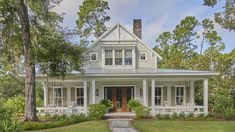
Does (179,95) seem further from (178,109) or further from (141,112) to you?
(141,112)

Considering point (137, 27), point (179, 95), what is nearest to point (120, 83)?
point (179, 95)

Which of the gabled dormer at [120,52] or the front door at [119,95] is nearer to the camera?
the front door at [119,95]

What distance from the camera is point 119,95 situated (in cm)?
3219

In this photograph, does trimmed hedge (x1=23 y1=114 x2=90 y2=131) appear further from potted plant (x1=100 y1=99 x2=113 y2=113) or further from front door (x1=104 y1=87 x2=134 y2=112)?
front door (x1=104 y1=87 x2=134 y2=112)

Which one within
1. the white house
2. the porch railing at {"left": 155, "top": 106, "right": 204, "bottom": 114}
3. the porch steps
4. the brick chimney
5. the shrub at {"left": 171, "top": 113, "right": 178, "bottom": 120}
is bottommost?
the porch steps

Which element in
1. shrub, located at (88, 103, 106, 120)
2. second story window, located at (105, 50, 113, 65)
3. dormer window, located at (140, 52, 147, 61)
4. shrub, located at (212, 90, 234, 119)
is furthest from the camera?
dormer window, located at (140, 52, 147, 61)

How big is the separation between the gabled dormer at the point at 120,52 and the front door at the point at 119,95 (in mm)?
2002

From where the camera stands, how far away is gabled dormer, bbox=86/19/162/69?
32.8 meters

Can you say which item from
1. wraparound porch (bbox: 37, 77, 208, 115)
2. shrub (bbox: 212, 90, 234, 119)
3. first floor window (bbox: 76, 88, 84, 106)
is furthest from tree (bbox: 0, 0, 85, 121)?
shrub (bbox: 212, 90, 234, 119)

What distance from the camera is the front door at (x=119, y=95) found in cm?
3216

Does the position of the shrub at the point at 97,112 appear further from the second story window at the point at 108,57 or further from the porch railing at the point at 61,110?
the second story window at the point at 108,57

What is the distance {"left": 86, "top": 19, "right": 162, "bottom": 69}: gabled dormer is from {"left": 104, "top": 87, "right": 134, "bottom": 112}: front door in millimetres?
2002

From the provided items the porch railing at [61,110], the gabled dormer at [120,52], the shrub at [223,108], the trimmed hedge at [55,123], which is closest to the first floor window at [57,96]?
the porch railing at [61,110]

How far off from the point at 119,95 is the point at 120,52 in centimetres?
373
